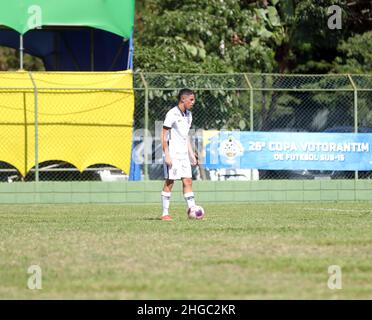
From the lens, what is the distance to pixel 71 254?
11.5 meters

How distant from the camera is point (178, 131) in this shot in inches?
664

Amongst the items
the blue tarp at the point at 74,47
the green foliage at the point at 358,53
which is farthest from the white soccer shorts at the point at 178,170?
the green foliage at the point at 358,53

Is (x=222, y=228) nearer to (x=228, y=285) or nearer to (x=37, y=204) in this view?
(x=228, y=285)

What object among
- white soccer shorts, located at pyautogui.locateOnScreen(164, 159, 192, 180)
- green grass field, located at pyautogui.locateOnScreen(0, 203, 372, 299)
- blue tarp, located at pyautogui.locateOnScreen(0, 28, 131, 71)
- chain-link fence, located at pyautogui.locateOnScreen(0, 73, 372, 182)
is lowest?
green grass field, located at pyautogui.locateOnScreen(0, 203, 372, 299)

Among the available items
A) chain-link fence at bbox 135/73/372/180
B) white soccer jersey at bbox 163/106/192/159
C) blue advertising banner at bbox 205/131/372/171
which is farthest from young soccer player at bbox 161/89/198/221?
blue advertising banner at bbox 205/131/372/171

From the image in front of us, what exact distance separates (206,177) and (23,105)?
453 centimetres

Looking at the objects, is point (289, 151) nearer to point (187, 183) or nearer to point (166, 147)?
point (187, 183)

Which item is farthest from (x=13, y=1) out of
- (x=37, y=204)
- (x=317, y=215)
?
(x=317, y=215)

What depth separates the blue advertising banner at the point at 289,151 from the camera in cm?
2459

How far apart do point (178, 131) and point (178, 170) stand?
61 cm

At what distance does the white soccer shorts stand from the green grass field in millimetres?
701

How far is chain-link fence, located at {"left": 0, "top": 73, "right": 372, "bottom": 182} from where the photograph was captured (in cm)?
2414

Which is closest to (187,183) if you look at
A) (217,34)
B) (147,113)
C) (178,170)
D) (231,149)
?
(178,170)

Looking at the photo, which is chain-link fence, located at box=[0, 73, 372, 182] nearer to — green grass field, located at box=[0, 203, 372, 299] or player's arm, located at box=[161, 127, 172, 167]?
green grass field, located at box=[0, 203, 372, 299]
